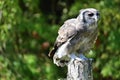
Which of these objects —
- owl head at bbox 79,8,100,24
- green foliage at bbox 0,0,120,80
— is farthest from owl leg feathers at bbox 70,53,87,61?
green foliage at bbox 0,0,120,80

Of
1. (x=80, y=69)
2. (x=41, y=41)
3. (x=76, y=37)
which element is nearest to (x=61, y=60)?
(x=76, y=37)

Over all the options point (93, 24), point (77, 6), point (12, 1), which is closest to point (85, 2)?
point (77, 6)

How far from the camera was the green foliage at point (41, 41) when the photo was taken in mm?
A: 8367

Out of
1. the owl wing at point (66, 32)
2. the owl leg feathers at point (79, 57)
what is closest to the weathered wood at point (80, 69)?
the owl leg feathers at point (79, 57)

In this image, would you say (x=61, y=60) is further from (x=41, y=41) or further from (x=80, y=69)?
(x=41, y=41)

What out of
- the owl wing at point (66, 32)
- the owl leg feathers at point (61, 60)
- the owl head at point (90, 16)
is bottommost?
the owl leg feathers at point (61, 60)

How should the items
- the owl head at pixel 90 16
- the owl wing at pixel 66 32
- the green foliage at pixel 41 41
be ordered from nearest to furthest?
1. the owl head at pixel 90 16
2. the owl wing at pixel 66 32
3. the green foliage at pixel 41 41

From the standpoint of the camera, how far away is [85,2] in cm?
888

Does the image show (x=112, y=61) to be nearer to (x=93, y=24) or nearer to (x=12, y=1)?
Answer: (x=12, y=1)

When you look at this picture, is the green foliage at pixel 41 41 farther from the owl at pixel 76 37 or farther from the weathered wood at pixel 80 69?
the weathered wood at pixel 80 69

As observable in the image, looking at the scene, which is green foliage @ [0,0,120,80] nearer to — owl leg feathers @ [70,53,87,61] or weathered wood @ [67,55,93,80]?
owl leg feathers @ [70,53,87,61]

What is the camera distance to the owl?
14.9 feet

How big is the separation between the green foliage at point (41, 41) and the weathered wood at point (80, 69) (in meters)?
3.61

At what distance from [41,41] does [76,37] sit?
443 cm
